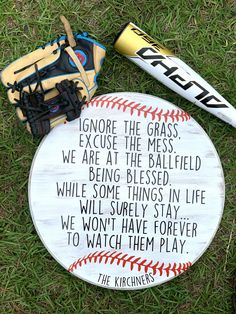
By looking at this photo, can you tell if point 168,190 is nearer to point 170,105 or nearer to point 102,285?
point 170,105

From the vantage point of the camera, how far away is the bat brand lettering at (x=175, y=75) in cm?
196

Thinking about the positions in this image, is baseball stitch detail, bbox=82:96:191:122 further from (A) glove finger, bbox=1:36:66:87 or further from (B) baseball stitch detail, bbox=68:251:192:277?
(B) baseball stitch detail, bbox=68:251:192:277

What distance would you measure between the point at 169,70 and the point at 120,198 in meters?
0.61

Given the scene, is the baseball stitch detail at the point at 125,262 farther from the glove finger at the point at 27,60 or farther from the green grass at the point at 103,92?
the glove finger at the point at 27,60

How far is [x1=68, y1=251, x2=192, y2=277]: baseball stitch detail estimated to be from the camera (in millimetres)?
1995

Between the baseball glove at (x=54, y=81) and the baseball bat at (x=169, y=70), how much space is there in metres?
0.13

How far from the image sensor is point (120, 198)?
2.00 m

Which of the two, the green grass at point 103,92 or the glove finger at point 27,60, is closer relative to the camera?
the glove finger at point 27,60

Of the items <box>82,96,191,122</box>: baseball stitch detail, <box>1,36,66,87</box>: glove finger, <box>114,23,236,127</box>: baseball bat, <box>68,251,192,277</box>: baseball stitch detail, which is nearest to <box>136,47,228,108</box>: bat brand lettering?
<box>114,23,236,127</box>: baseball bat

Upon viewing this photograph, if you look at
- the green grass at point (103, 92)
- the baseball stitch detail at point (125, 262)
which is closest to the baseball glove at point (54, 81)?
the green grass at point (103, 92)

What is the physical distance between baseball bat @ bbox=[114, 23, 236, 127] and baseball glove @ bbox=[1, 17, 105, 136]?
0.13 m

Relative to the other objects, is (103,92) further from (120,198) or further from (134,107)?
(120,198)

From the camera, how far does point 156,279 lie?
6.58 ft

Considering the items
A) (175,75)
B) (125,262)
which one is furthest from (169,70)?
(125,262)
